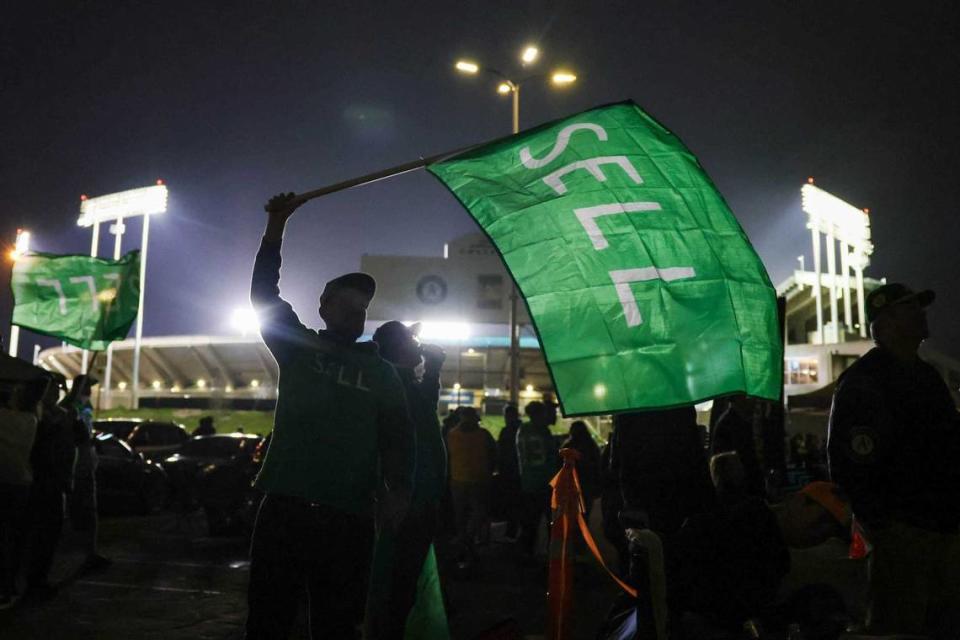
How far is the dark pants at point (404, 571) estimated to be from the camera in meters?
4.11

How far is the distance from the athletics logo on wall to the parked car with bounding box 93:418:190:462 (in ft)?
102

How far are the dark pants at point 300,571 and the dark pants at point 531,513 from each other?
23.3 ft

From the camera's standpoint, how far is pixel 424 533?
4.39m

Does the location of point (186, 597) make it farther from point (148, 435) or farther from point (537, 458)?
point (148, 435)

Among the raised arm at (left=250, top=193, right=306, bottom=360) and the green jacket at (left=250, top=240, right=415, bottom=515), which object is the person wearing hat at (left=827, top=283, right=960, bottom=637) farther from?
the raised arm at (left=250, top=193, right=306, bottom=360)

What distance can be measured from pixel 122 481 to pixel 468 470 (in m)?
7.50

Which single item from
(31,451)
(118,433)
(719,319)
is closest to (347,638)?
(719,319)

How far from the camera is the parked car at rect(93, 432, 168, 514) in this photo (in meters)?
13.8

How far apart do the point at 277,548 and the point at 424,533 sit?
1.65m

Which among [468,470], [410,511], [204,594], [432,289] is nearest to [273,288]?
[410,511]

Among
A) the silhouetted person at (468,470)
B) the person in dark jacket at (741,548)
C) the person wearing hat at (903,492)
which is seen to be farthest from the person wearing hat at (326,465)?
the silhouetted person at (468,470)

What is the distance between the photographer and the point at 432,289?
1944 inches

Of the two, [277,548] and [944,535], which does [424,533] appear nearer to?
[277,548]

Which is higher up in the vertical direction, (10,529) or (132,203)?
(132,203)
